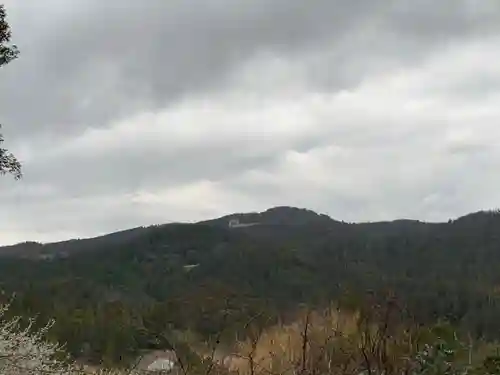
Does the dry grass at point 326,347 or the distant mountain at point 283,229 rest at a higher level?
the distant mountain at point 283,229

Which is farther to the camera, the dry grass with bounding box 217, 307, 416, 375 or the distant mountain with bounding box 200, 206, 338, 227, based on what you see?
the distant mountain with bounding box 200, 206, 338, 227

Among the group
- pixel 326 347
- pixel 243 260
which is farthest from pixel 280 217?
pixel 326 347

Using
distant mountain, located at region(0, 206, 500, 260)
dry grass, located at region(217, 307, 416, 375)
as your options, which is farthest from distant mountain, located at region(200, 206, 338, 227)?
dry grass, located at region(217, 307, 416, 375)

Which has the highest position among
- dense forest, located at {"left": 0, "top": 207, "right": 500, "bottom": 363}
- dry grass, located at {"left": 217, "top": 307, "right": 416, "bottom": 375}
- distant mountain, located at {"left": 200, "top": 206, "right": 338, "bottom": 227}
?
distant mountain, located at {"left": 200, "top": 206, "right": 338, "bottom": 227}

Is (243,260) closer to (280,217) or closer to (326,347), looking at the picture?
(280,217)

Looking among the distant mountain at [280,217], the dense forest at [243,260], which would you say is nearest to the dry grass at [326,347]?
the dense forest at [243,260]

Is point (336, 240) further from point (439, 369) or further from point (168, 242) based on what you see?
point (439, 369)

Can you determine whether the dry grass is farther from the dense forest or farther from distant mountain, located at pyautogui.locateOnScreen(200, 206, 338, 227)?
distant mountain, located at pyautogui.locateOnScreen(200, 206, 338, 227)

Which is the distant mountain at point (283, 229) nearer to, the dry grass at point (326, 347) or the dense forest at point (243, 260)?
the dense forest at point (243, 260)

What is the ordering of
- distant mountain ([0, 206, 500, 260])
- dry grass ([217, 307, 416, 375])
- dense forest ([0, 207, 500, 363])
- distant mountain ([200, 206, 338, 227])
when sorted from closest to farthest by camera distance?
dry grass ([217, 307, 416, 375]) → dense forest ([0, 207, 500, 363]) → distant mountain ([0, 206, 500, 260]) → distant mountain ([200, 206, 338, 227])

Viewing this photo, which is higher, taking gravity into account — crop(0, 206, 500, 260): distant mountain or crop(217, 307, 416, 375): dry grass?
crop(0, 206, 500, 260): distant mountain

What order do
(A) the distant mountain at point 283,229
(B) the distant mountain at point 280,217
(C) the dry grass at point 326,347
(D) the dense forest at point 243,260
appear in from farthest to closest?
(B) the distant mountain at point 280,217
(A) the distant mountain at point 283,229
(D) the dense forest at point 243,260
(C) the dry grass at point 326,347

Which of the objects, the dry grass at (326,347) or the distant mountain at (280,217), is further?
the distant mountain at (280,217)

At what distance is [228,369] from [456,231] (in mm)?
100450
